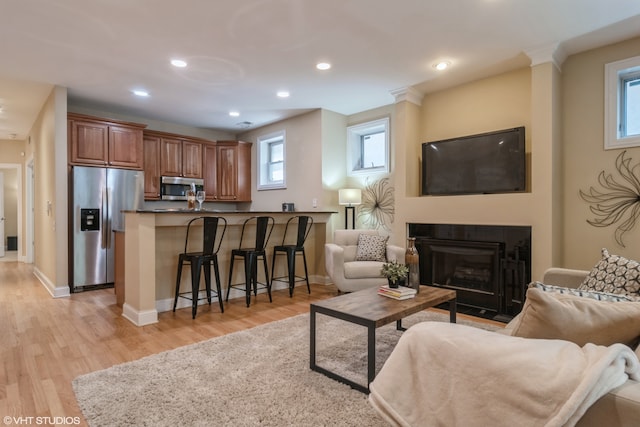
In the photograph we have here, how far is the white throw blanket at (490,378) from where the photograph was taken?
0.92 m

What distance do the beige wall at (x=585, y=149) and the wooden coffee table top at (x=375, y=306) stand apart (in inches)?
72.3

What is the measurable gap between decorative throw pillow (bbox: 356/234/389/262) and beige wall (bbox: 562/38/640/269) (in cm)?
200

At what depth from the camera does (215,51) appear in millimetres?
3512

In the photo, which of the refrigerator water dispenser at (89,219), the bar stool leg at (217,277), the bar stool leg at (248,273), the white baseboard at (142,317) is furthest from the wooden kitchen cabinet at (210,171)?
the white baseboard at (142,317)

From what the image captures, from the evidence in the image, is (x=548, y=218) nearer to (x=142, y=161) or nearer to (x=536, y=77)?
(x=536, y=77)

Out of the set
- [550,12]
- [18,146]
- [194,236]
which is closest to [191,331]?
[194,236]

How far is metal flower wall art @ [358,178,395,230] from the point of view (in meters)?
5.24

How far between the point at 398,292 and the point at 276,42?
2522 mm

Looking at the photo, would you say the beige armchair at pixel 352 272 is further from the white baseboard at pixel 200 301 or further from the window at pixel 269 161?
the window at pixel 269 161

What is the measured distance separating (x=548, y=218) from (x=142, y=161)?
5578mm

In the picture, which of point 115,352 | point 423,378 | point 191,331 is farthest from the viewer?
point 191,331

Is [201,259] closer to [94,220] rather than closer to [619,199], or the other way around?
[94,220]

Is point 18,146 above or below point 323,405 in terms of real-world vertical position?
above

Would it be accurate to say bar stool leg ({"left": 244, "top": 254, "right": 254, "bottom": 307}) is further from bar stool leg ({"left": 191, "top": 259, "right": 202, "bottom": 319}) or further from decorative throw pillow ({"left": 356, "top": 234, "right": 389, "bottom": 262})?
decorative throw pillow ({"left": 356, "top": 234, "right": 389, "bottom": 262})
